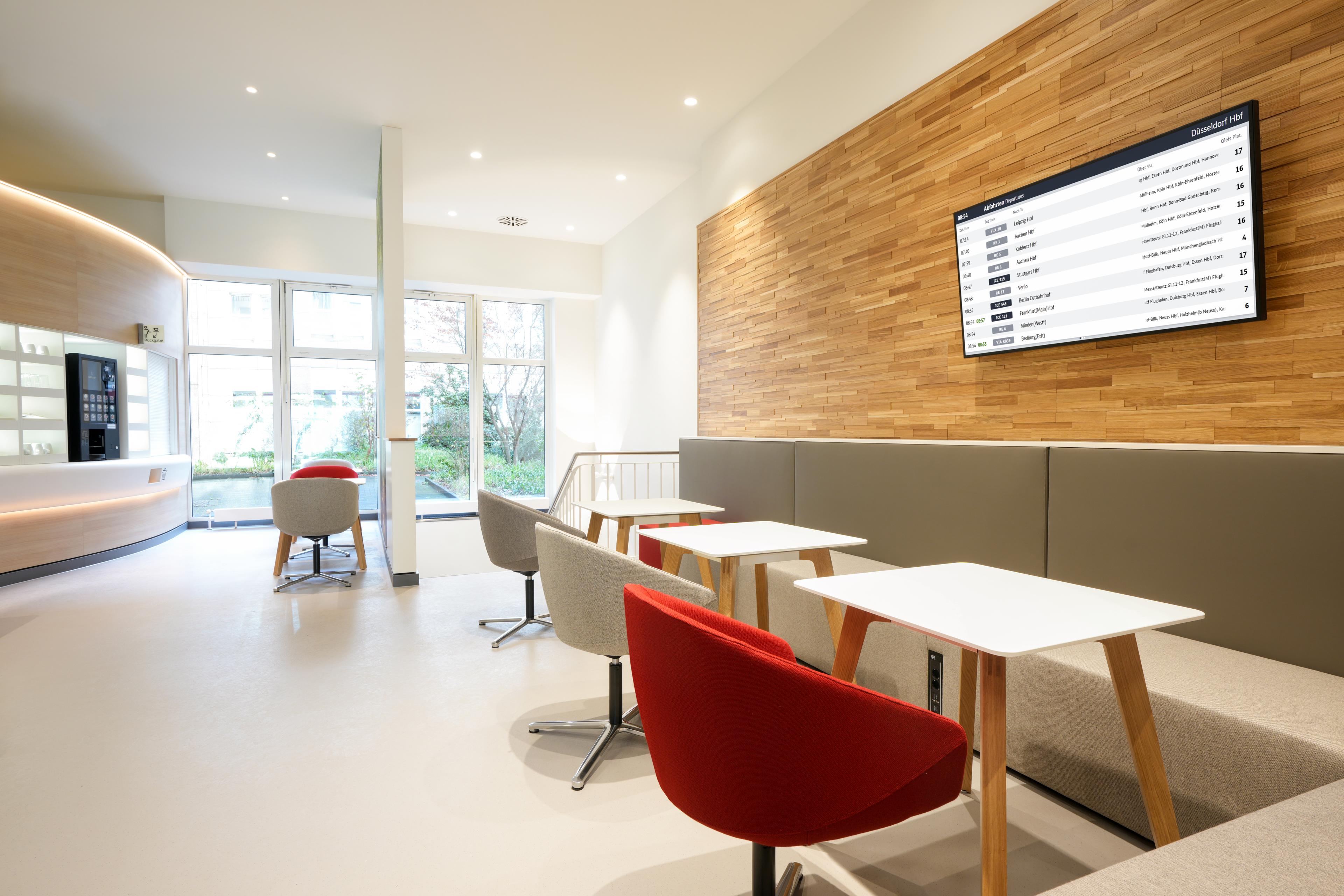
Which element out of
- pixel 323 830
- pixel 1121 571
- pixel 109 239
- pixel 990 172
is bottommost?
pixel 323 830

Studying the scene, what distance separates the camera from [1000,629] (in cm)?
→ 133

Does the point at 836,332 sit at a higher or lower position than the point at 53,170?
lower

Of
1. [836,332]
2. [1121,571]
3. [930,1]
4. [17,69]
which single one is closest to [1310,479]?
[1121,571]

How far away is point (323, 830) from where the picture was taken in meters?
1.95

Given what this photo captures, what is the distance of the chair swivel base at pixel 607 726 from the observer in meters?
2.33

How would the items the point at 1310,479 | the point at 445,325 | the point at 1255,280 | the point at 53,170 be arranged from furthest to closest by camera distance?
1. the point at 445,325
2. the point at 53,170
3. the point at 1255,280
4. the point at 1310,479

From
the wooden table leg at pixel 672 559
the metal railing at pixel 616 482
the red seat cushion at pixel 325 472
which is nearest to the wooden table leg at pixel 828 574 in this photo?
the wooden table leg at pixel 672 559

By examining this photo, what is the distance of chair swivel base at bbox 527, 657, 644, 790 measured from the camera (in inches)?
91.7

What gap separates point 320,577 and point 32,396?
9.11 ft

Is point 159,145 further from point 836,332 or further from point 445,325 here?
point 836,332

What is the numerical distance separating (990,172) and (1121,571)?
1.87 m

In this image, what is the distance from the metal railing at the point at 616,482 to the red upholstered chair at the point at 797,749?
4.80 m

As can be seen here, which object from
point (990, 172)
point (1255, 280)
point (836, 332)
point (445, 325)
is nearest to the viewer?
point (1255, 280)

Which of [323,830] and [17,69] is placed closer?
[323,830]
